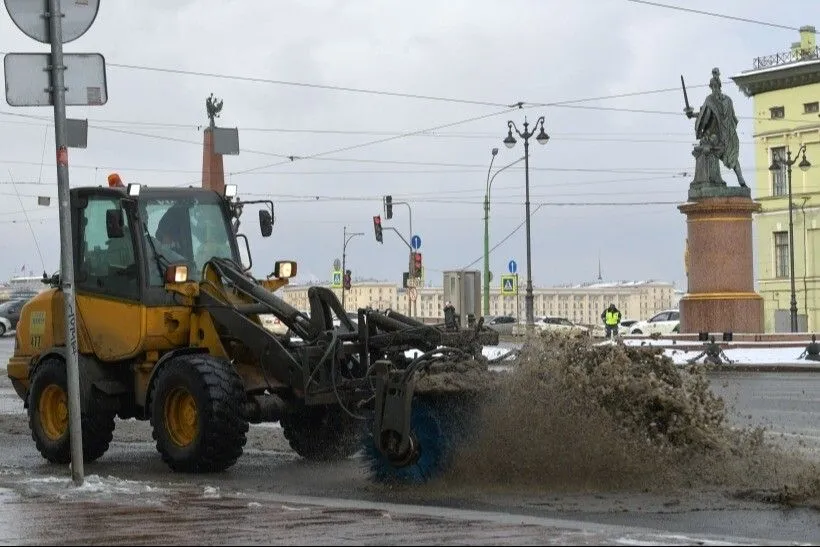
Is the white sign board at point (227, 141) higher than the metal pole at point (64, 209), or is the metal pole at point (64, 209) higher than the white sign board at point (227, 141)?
the white sign board at point (227, 141)

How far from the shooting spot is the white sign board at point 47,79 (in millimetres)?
11094

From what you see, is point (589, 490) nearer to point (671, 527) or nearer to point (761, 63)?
point (671, 527)

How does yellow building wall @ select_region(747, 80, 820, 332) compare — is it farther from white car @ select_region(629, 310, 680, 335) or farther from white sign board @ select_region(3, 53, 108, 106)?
white sign board @ select_region(3, 53, 108, 106)

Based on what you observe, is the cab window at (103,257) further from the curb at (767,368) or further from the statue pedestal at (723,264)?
the statue pedestal at (723,264)

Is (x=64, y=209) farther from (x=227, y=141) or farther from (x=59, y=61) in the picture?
(x=227, y=141)

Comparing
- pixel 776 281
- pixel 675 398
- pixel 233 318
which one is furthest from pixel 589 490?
pixel 776 281

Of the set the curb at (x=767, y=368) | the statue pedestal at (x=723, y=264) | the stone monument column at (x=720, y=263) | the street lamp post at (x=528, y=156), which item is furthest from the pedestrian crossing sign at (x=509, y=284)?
the curb at (x=767, y=368)

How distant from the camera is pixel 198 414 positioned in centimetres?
1289

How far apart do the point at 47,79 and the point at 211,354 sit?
11.1ft

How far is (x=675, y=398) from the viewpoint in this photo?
11438mm

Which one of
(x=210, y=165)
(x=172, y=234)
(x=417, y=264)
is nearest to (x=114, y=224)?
(x=172, y=234)

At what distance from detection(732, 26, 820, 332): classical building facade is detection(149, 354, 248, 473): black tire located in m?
63.7

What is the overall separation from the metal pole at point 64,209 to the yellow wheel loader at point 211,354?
166cm

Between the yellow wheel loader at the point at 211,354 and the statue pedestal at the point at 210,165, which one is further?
the statue pedestal at the point at 210,165
